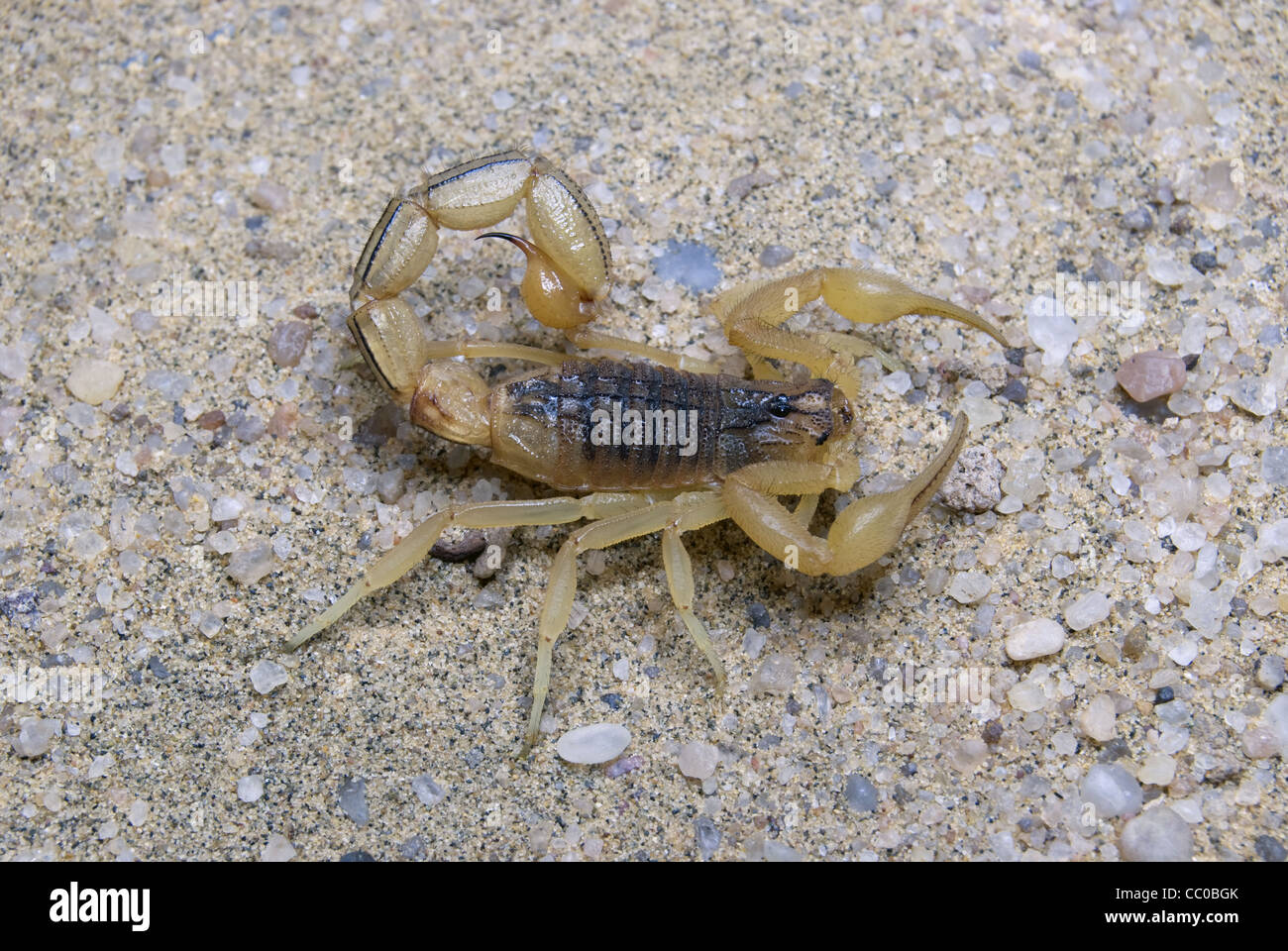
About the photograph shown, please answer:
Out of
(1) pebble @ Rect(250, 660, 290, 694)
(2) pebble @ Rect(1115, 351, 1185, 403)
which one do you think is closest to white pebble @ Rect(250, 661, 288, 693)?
(1) pebble @ Rect(250, 660, 290, 694)

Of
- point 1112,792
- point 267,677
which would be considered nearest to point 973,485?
point 1112,792

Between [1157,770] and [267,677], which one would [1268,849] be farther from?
[267,677]

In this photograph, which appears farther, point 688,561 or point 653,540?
point 653,540

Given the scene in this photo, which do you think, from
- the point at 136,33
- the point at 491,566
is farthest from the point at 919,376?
the point at 136,33

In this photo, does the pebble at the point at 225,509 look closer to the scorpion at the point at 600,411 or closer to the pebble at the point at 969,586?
the scorpion at the point at 600,411

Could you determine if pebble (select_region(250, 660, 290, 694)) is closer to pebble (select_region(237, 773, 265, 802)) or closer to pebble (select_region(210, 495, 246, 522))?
pebble (select_region(237, 773, 265, 802))

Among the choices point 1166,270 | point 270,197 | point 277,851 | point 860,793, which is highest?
point 1166,270
